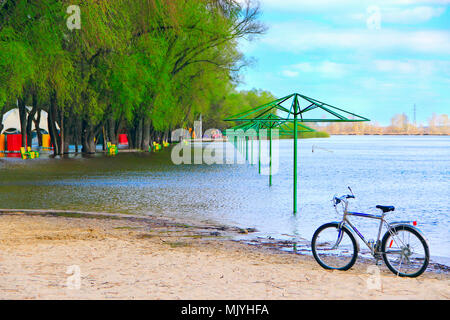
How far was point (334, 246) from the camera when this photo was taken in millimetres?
7996

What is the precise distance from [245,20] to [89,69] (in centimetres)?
1031

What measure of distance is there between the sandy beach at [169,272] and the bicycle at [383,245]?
0.17 metres

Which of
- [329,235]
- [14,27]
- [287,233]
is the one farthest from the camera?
[14,27]

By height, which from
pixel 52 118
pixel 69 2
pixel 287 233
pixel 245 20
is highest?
pixel 245 20

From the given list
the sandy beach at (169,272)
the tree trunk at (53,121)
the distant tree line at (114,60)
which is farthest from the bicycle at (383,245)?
the tree trunk at (53,121)

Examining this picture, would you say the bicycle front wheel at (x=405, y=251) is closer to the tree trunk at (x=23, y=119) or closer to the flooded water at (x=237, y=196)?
the flooded water at (x=237, y=196)

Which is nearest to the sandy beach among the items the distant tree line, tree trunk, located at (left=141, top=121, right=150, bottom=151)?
the distant tree line

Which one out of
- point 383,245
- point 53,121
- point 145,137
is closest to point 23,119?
point 53,121

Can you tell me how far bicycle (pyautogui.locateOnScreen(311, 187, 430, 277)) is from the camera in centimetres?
732

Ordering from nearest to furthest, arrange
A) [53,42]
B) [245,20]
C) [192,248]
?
1. [192,248]
2. [53,42]
3. [245,20]

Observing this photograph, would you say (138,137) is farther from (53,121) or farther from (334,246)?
(334,246)
